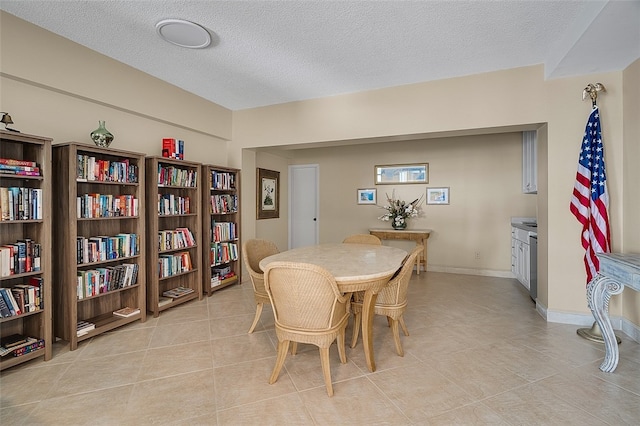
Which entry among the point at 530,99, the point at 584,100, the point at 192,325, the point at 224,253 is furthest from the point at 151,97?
the point at 584,100

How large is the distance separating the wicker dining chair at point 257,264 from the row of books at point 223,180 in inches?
59.8

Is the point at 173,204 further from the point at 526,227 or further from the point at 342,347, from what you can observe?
the point at 526,227

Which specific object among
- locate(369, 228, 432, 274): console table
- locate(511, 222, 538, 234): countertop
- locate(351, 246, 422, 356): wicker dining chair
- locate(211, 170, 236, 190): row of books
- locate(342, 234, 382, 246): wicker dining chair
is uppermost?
locate(211, 170, 236, 190): row of books

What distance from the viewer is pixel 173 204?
3.85m

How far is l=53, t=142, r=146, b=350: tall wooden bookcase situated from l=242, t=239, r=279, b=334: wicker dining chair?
45.6 inches

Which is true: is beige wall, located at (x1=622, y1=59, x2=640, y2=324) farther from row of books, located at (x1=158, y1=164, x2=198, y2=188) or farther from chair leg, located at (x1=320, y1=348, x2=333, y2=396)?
row of books, located at (x1=158, y1=164, x2=198, y2=188)

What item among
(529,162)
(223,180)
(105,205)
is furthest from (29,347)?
(529,162)

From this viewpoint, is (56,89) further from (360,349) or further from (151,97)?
(360,349)

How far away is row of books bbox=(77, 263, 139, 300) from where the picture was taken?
2.90 m

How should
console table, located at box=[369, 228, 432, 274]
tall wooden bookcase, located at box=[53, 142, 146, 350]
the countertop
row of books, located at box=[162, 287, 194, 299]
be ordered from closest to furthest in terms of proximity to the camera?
tall wooden bookcase, located at box=[53, 142, 146, 350] → row of books, located at box=[162, 287, 194, 299] → the countertop → console table, located at box=[369, 228, 432, 274]

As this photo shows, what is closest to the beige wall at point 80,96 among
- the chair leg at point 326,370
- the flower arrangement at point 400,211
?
the chair leg at point 326,370

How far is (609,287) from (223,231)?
419cm

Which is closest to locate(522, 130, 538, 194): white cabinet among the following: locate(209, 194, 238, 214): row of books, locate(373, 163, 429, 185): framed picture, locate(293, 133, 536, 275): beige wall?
locate(293, 133, 536, 275): beige wall

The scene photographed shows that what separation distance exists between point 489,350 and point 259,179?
434cm
